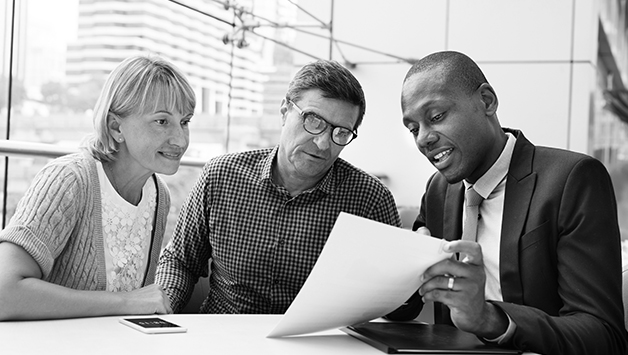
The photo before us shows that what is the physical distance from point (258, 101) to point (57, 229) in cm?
269

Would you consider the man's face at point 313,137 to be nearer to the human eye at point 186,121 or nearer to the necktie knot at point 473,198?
the human eye at point 186,121

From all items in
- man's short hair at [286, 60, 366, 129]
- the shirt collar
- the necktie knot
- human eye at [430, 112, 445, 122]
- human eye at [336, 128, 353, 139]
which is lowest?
the necktie knot

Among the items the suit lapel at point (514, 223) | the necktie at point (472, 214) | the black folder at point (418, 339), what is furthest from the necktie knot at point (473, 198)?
the black folder at point (418, 339)

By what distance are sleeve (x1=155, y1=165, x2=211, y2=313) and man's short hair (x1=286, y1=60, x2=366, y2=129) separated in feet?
1.29

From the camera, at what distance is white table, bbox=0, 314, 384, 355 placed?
1.25m

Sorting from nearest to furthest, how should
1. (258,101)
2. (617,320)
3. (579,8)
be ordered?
(617,320)
(258,101)
(579,8)

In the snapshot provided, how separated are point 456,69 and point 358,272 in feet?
2.20

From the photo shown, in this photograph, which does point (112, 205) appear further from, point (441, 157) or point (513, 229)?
point (513, 229)

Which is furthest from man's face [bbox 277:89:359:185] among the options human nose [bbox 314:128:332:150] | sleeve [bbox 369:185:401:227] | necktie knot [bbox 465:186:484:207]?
necktie knot [bbox 465:186:484:207]

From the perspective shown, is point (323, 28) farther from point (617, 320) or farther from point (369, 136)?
point (617, 320)

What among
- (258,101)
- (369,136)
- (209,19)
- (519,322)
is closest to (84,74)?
(209,19)

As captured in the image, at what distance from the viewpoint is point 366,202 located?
6.98 ft

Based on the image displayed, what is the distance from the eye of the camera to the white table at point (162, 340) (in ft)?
4.10

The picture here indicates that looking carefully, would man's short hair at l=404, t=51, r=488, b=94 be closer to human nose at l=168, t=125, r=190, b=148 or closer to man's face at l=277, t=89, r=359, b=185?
man's face at l=277, t=89, r=359, b=185
